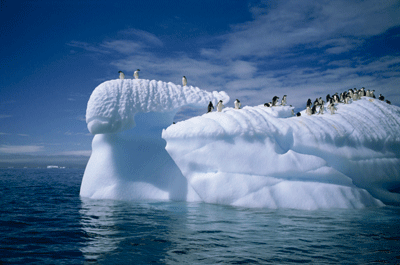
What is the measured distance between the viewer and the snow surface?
10.9m

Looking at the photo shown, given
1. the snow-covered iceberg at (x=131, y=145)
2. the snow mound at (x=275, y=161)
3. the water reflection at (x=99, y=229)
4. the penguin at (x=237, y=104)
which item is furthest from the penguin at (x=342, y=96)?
the water reflection at (x=99, y=229)

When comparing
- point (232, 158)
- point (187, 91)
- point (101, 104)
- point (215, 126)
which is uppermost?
point (187, 91)

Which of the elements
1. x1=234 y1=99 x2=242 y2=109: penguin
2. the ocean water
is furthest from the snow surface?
x1=234 y1=99 x2=242 y2=109: penguin

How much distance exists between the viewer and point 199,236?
22.0ft

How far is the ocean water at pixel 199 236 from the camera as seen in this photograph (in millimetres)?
5320

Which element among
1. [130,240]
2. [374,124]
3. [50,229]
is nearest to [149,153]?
[50,229]

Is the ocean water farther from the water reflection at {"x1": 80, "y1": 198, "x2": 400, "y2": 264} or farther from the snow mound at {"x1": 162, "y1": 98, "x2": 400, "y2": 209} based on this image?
the snow mound at {"x1": 162, "y1": 98, "x2": 400, "y2": 209}

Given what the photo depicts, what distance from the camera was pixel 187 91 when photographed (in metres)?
15.2

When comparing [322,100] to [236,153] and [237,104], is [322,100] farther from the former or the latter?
[236,153]

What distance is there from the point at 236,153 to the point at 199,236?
16.4 feet

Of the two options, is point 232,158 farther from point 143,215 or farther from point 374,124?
point 374,124

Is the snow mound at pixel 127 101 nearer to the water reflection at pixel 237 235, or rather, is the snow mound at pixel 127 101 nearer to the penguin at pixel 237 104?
the penguin at pixel 237 104

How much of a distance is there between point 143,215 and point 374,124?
1293 cm

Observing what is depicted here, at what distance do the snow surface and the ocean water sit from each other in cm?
110
